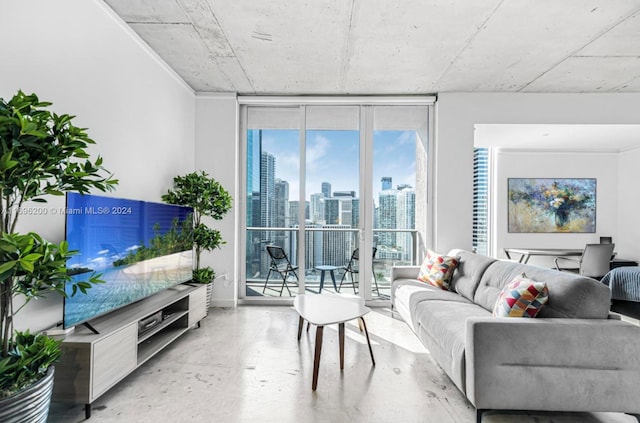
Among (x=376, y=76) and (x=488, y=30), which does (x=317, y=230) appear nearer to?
(x=376, y=76)

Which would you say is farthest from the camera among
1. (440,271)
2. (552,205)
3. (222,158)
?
(552,205)

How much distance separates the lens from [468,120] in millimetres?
4109

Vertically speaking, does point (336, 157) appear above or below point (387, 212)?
above

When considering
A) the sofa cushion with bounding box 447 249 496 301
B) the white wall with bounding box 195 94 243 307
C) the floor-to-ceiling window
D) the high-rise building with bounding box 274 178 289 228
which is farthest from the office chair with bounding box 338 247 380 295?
the white wall with bounding box 195 94 243 307

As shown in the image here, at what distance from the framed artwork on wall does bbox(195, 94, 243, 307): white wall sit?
454 centimetres

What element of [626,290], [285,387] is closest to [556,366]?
[285,387]

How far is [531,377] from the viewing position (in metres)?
1.82

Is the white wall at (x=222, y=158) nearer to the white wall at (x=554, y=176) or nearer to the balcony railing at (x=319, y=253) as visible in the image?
the balcony railing at (x=319, y=253)

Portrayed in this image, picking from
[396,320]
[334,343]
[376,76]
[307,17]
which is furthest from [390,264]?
[307,17]

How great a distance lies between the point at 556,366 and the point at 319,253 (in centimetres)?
294

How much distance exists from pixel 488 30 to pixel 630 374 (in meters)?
2.60

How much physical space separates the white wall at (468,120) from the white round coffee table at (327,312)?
182 centimetres

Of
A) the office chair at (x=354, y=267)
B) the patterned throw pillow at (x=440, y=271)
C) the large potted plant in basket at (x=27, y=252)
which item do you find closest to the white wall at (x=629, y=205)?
the patterned throw pillow at (x=440, y=271)

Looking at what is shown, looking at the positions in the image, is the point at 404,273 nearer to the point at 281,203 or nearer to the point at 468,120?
the point at 281,203
